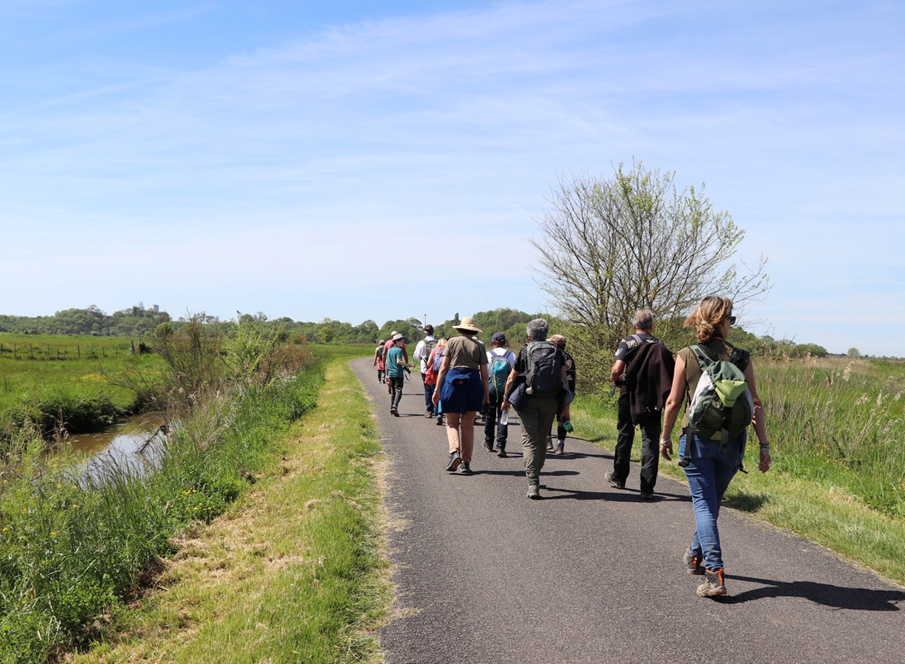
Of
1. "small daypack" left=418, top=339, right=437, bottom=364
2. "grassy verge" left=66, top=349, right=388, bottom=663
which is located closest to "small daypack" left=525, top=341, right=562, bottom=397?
"grassy verge" left=66, top=349, right=388, bottom=663

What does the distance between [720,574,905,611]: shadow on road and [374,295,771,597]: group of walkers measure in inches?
14.3

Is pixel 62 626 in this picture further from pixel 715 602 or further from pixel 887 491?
pixel 887 491

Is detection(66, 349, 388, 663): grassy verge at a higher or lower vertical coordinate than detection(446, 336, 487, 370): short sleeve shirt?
lower

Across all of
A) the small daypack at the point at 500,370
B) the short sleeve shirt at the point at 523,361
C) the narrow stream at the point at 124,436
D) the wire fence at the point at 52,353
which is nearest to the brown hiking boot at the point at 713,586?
the short sleeve shirt at the point at 523,361

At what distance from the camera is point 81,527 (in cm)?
624

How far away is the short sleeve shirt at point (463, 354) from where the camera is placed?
9008 millimetres

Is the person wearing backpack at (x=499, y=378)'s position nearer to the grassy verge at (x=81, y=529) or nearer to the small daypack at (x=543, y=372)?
the small daypack at (x=543, y=372)

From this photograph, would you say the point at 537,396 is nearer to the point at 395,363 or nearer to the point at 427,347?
the point at 427,347

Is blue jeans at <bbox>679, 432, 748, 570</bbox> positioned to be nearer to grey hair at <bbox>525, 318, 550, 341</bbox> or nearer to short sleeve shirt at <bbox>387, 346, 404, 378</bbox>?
grey hair at <bbox>525, 318, 550, 341</bbox>

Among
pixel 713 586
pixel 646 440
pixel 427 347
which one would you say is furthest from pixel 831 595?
pixel 427 347

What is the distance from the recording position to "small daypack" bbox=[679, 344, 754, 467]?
444cm

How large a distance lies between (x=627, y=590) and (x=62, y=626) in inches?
162

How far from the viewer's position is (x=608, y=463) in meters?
9.69

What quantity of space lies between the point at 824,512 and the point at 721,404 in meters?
3.02
